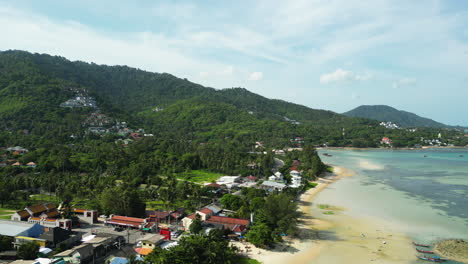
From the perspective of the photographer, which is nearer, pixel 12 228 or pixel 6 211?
pixel 12 228

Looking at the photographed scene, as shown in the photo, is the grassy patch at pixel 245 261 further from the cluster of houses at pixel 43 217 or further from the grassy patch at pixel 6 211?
the grassy patch at pixel 6 211

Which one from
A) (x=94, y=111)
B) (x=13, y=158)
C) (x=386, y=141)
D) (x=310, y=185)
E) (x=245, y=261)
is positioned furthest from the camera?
(x=386, y=141)

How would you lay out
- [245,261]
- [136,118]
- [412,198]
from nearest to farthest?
[245,261] < [412,198] < [136,118]

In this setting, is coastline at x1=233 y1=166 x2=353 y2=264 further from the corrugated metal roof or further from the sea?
the corrugated metal roof

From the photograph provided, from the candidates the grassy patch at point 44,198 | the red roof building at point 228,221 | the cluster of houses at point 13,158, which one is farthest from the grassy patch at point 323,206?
the cluster of houses at point 13,158

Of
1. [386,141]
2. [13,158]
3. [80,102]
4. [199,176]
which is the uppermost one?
[80,102]

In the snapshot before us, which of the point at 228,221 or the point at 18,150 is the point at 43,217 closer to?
the point at 228,221

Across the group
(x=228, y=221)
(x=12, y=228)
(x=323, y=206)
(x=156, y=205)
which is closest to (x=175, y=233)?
(x=228, y=221)
